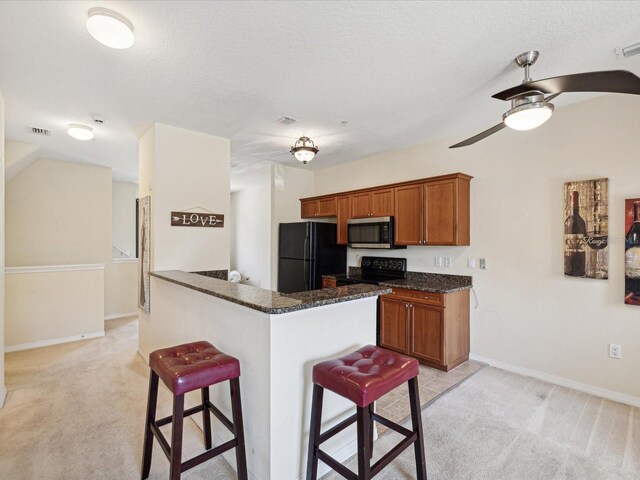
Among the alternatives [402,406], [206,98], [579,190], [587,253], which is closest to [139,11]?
[206,98]

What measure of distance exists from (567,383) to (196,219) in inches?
162

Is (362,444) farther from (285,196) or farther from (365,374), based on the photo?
(285,196)

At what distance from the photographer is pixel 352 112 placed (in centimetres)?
305

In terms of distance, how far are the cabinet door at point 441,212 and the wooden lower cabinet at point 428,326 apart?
0.65 metres

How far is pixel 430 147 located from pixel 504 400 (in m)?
2.90

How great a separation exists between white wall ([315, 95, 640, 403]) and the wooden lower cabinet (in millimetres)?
264

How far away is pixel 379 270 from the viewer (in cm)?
449

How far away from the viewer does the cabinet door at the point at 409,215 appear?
3.76 meters

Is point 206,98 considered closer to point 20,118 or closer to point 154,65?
point 154,65

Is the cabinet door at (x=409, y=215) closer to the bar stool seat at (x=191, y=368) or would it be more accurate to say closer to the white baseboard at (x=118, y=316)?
the bar stool seat at (x=191, y=368)

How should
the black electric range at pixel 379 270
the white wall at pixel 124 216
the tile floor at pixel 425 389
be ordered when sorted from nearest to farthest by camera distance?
the tile floor at pixel 425 389
the black electric range at pixel 379 270
the white wall at pixel 124 216

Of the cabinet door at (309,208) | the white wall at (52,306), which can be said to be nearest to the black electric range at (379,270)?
the cabinet door at (309,208)

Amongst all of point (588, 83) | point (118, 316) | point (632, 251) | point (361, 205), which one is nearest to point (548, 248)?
point (632, 251)

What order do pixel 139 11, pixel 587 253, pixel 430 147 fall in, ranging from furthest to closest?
pixel 430 147 → pixel 587 253 → pixel 139 11
